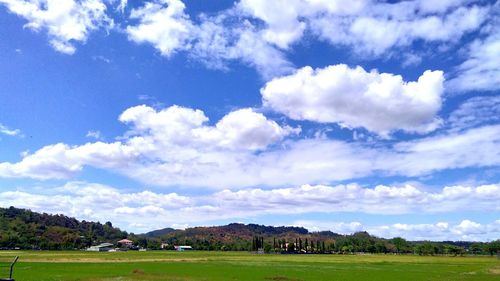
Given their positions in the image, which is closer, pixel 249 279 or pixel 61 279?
pixel 61 279

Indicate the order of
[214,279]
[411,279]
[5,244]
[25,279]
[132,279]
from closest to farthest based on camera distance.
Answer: [25,279] < [132,279] < [214,279] < [411,279] < [5,244]

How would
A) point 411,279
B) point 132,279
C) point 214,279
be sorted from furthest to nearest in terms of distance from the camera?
point 411,279, point 214,279, point 132,279

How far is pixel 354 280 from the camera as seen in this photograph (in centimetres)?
5422

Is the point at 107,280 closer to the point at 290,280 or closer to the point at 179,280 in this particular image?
the point at 179,280

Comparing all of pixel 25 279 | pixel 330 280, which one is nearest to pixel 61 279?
pixel 25 279

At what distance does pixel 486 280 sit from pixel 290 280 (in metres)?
23.8

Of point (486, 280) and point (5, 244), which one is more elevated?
point (5, 244)

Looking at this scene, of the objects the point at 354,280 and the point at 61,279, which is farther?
the point at 354,280

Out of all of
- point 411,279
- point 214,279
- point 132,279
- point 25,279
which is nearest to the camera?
point 25,279

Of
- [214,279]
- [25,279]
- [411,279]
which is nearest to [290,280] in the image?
[214,279]

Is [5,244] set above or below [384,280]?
above

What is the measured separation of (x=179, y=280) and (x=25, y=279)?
15496mm

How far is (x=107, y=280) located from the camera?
4878 cm

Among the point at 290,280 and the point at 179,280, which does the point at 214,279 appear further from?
the point at 290,280
